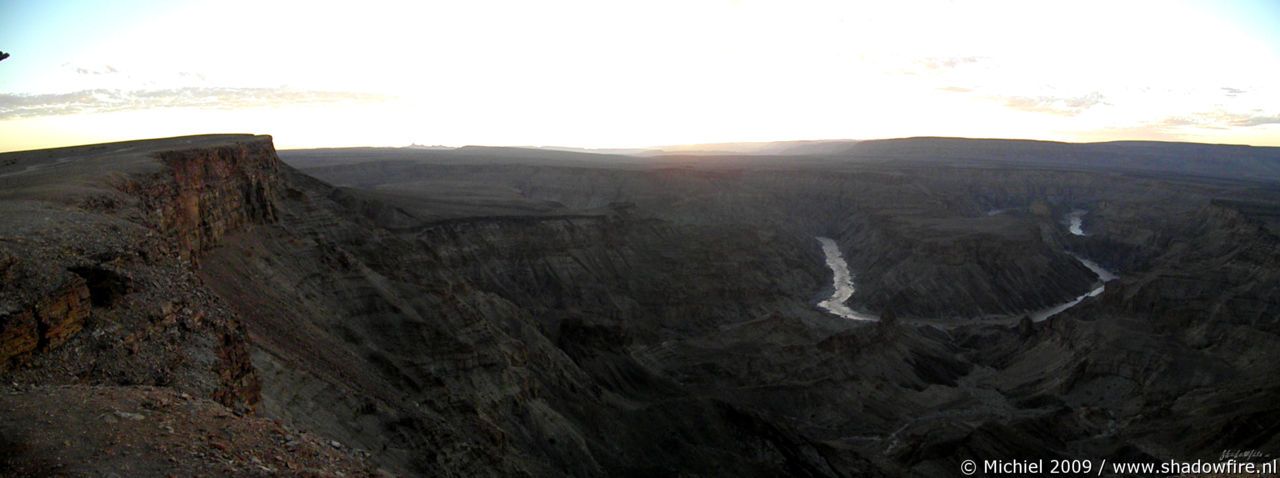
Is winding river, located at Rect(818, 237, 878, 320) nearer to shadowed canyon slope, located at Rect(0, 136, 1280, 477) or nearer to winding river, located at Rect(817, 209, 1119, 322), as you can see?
winding river, located at Rect(817, 209, 1119, 322)

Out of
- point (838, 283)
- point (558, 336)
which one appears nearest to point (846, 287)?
point (838, 283)

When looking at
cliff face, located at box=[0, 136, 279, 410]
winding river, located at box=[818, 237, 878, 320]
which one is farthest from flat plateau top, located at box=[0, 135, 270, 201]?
winding river, located at box=[818, 237, 878, 320]

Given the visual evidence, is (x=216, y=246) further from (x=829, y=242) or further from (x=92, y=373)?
(x=829, y=242)

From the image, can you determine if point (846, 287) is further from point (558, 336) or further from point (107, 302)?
point (107, 302)

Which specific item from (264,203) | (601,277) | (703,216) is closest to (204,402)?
(264,203)

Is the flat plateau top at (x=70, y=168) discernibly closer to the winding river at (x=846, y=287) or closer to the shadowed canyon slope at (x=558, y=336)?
the shadowed canyon slope at (x=558, y=336)

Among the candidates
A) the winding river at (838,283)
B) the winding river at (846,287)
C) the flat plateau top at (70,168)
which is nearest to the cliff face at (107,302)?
the flat plateau top at (70,168)
